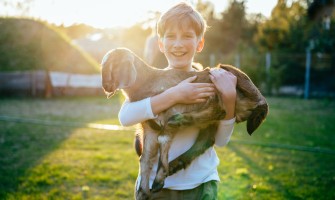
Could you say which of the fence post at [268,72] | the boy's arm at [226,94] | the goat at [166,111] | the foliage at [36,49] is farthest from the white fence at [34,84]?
the boy's arm at [226,94]

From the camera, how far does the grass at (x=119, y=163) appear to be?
5102mm

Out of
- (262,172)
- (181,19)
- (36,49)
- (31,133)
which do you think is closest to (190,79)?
(181,19)

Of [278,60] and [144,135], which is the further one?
[278,60]

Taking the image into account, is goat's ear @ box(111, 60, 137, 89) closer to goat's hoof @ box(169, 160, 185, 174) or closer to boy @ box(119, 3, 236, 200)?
boy @ box(119, 3, 236, 200)

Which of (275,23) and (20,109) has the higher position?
(275,23)

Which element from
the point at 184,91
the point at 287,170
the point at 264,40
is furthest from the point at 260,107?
the point at 264,40

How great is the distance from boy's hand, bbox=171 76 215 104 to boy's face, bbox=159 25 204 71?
201mm

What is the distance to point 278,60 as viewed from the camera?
21.8 m

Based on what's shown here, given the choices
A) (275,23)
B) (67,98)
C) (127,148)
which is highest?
(275,23)

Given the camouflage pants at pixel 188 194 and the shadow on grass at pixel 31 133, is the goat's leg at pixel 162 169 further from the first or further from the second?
the shadow on grass at pixel 31 133

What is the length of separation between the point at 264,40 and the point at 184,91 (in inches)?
1086

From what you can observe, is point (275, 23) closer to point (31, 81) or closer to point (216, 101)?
point (31, 81)

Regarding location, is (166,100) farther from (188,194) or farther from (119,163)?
(119,163)

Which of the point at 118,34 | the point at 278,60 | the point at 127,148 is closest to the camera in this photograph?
the point at 127,148
